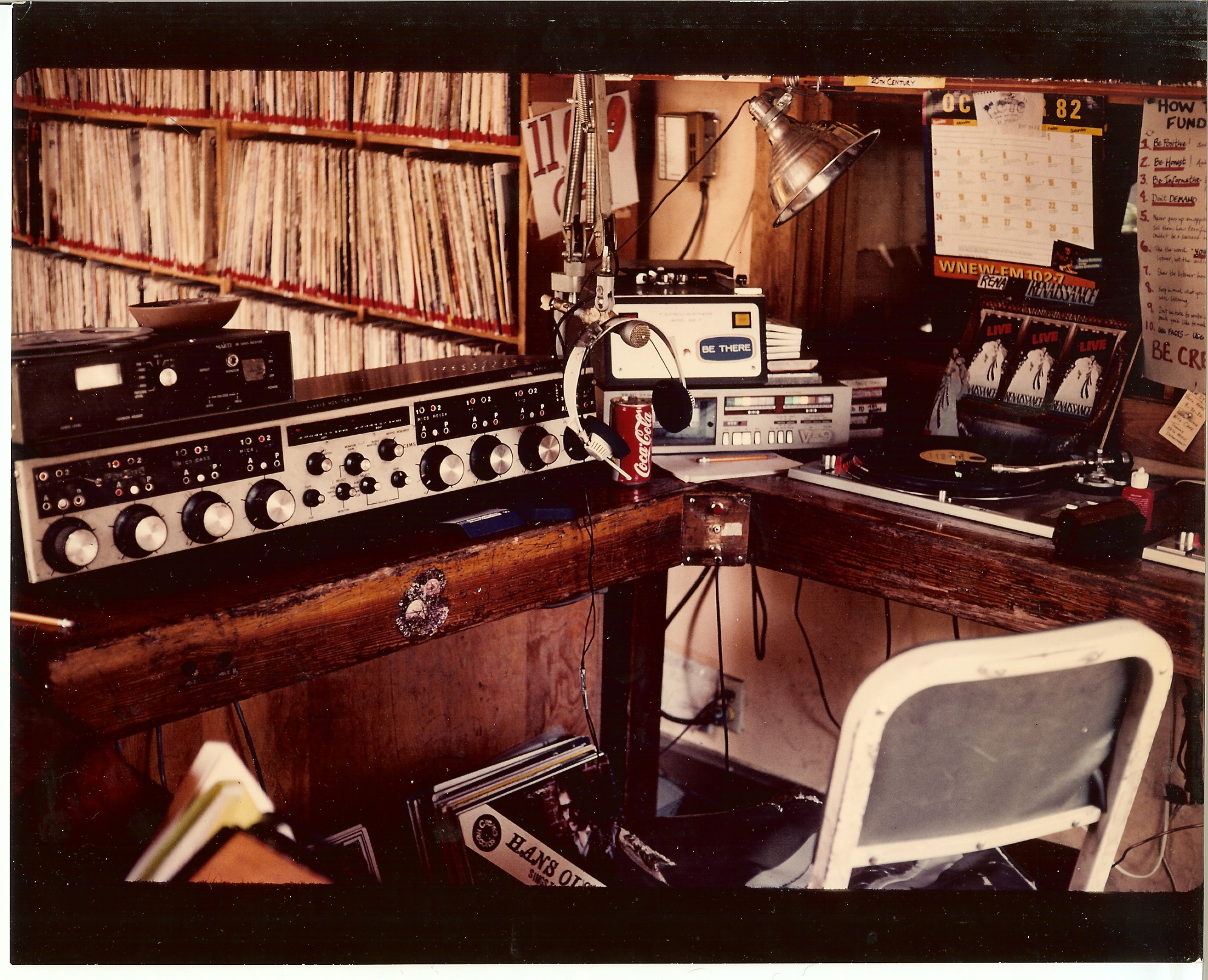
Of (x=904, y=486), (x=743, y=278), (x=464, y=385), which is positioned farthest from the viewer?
(x=743, y=278)

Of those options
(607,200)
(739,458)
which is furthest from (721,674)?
(607,200)

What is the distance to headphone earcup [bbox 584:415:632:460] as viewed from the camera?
1.71m

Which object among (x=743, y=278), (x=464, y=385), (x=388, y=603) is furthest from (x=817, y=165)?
(x=388, y=603)

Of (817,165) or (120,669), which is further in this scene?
(817,165)

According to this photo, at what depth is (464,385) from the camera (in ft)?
5.21

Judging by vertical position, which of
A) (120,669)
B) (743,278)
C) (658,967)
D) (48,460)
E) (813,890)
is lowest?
(658,967)

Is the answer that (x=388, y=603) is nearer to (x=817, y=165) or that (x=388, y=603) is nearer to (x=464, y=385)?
(x=464, y=385)

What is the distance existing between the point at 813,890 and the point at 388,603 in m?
0.63

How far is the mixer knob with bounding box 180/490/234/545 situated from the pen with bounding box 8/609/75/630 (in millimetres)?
176

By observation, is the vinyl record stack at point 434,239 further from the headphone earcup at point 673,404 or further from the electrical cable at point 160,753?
the electrical cable at point 160,753

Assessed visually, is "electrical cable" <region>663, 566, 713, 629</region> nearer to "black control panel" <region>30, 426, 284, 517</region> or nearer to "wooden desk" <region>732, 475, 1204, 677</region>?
"wooden desk" <region>732, 475, 1204, 677</region>

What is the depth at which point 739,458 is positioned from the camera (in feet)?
6.43

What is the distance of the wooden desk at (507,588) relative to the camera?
1234mm

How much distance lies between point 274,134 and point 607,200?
6.04 ft
